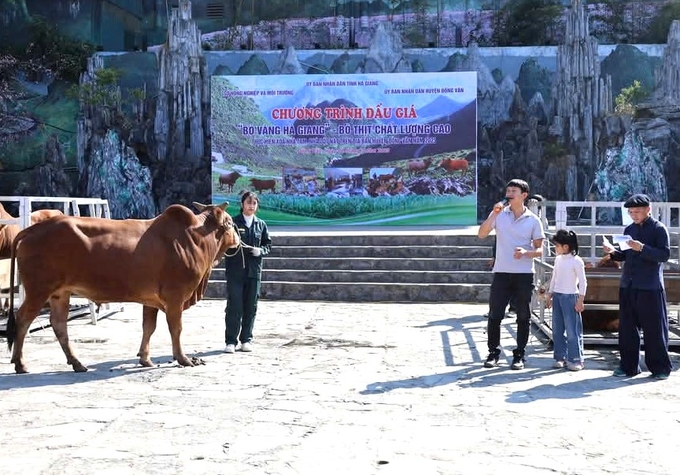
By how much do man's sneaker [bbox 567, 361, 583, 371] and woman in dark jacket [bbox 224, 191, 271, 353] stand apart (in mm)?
3043

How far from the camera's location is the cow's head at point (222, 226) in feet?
23.7

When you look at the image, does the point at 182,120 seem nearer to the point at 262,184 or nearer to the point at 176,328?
the point at 262,184

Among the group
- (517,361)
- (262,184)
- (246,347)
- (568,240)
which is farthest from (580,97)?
(246,347)

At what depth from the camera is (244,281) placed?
25.6 ft

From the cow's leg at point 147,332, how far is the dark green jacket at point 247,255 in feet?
3.33

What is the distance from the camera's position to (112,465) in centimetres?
395

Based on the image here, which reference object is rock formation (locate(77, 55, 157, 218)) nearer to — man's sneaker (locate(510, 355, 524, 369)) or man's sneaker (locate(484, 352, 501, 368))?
man's sneaker (locate(484, 352, 501, 368))

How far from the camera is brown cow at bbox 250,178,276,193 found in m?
24.2

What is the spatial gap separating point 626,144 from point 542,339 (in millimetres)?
21463

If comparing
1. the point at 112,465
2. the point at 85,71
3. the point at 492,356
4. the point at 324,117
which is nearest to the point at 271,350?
the point at 492,356

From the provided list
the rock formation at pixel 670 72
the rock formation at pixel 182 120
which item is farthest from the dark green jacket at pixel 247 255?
the rock formation at pixel 670 72

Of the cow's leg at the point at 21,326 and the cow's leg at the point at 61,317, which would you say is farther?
the cow's leg at the point at 61,317

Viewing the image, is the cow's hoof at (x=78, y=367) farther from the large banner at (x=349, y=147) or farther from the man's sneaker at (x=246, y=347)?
the large banner at (x=349, y=147)

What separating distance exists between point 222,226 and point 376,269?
678 cm
